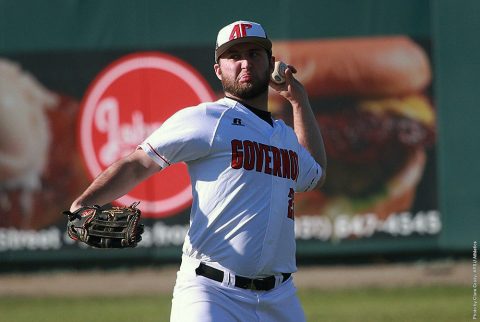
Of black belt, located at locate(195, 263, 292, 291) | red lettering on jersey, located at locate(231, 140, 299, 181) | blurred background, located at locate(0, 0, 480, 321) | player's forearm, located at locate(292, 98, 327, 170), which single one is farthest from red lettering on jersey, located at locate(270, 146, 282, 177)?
blurred background, located at locate(0, 0, 480, 321)

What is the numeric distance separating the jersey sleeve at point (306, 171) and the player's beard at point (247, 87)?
1.47 feet

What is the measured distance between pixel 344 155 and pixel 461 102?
4.74 ft

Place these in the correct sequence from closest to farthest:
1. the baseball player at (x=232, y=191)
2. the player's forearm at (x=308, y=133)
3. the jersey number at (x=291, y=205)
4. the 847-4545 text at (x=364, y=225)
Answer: the baseball player at (x=232, y=191) → the jersey number at (x=291, y=205) → the player's forearm at (x=308, y=133) → the 847-4545 text at (x=364, y=225)

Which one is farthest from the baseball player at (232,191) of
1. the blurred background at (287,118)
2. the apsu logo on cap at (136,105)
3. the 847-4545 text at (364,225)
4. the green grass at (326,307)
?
the apsu logo on cap at (136,105)

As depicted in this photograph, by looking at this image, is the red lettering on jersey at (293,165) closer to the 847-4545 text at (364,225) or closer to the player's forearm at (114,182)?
the player's forearm at (114,182)

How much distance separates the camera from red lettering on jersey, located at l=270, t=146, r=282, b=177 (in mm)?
4922

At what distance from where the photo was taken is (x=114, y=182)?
4531 millimetres

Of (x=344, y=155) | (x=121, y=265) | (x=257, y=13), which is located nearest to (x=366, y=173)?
(x=344, y=155)

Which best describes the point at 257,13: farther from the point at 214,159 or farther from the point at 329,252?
the point at 214,159

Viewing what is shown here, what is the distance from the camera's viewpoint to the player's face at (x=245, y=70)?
16.2ft

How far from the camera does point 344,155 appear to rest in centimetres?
1237

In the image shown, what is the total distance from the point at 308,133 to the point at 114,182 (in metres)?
1.37

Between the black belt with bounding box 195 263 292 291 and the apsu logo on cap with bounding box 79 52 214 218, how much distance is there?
7.63m

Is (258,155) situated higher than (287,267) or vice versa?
(258,155)
